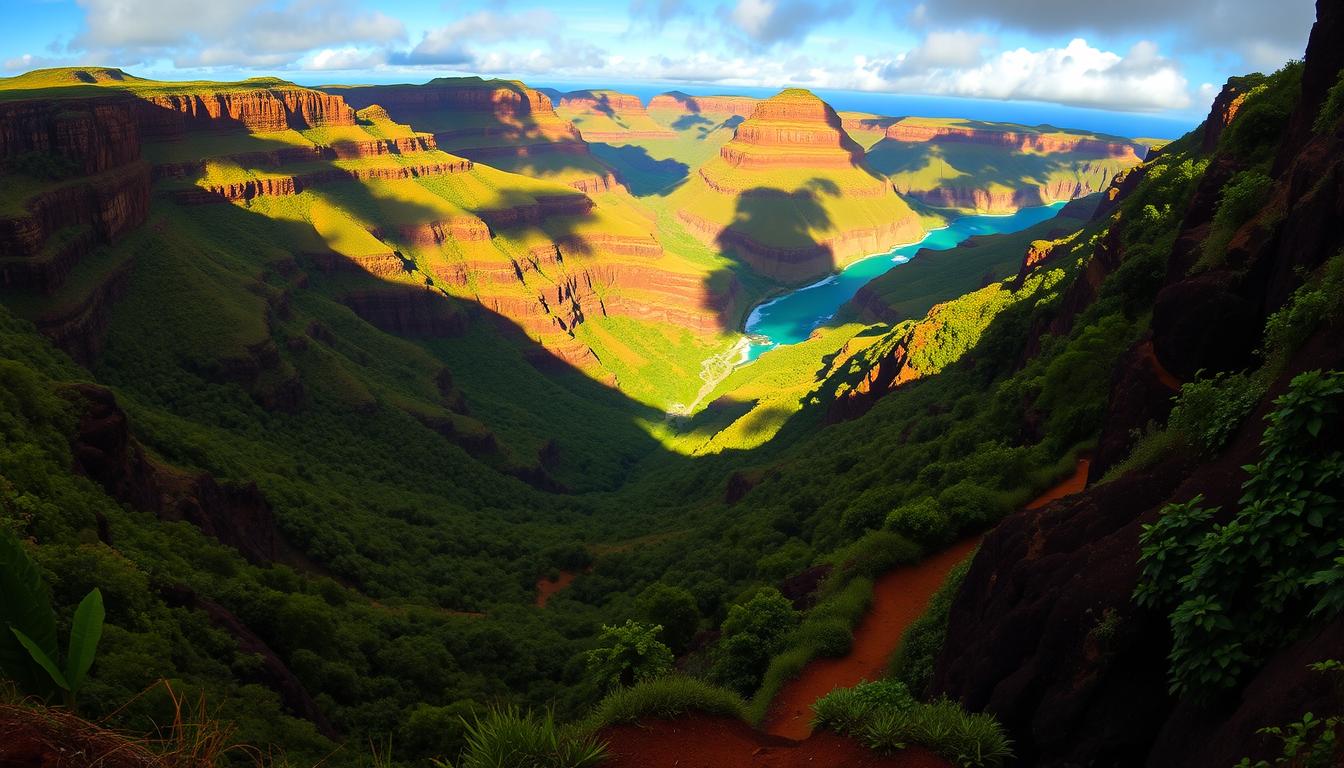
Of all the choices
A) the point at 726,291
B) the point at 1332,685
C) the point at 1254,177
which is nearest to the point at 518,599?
the point at 1254,177

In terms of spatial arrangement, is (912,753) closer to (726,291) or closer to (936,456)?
(936,456)

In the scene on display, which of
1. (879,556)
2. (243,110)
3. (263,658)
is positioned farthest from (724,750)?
(243,110)

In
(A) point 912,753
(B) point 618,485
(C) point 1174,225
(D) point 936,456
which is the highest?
(C) point 1174,225

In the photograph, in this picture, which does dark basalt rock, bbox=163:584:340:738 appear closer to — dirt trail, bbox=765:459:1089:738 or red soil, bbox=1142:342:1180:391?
dirt trail, bbox=765:459:1089:738

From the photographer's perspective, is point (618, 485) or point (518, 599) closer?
point (518, 599)

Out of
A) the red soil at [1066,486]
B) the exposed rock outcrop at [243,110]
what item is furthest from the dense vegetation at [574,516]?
the exposed rock outcrop at [243,110]

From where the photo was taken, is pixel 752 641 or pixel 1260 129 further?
pixel 1260 129

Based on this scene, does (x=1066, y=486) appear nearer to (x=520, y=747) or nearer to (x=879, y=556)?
(x=879, y=556)

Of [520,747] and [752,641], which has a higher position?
[520,747]
